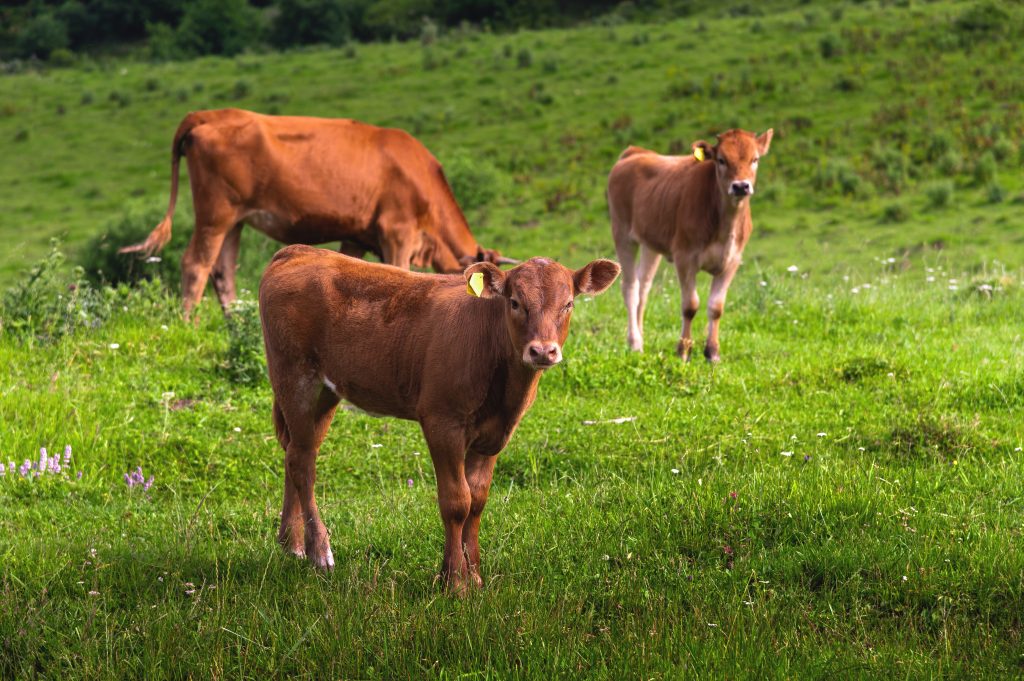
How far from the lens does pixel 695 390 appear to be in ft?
30.5

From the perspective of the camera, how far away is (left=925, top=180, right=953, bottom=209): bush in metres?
25.6

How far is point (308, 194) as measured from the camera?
12203 mm

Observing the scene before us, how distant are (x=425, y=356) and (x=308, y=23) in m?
61.3

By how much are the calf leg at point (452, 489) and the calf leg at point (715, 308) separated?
5368 millimetres

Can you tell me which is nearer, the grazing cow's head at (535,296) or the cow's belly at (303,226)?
the grazing cow's head at (535,296)

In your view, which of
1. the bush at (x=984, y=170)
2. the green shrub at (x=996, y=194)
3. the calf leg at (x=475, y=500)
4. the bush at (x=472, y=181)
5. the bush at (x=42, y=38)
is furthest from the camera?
the bush at (x=42, y=38)

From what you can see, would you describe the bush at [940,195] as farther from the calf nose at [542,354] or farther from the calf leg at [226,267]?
the calf nose at [542,354]

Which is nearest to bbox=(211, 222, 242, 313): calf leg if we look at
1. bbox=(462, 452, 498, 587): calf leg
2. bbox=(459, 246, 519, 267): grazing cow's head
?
bbox=(459, 246, 519, 267): grazing cow's head

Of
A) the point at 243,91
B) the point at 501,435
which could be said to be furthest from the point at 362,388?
the point at 243,91

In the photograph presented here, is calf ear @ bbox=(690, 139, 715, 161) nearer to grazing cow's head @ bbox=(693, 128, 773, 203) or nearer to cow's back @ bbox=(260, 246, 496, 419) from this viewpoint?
grazing cow's head @ bbox=(693, 128, 773, 203)

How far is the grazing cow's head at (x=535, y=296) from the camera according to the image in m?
4.82

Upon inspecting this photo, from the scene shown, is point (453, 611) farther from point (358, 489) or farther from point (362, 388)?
point (358, 489)

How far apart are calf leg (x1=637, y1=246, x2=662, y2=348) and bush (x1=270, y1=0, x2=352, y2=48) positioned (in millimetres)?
52997

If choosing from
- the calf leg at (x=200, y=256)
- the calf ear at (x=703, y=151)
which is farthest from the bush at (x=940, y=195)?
the calf leg at (x=200, y=256)
